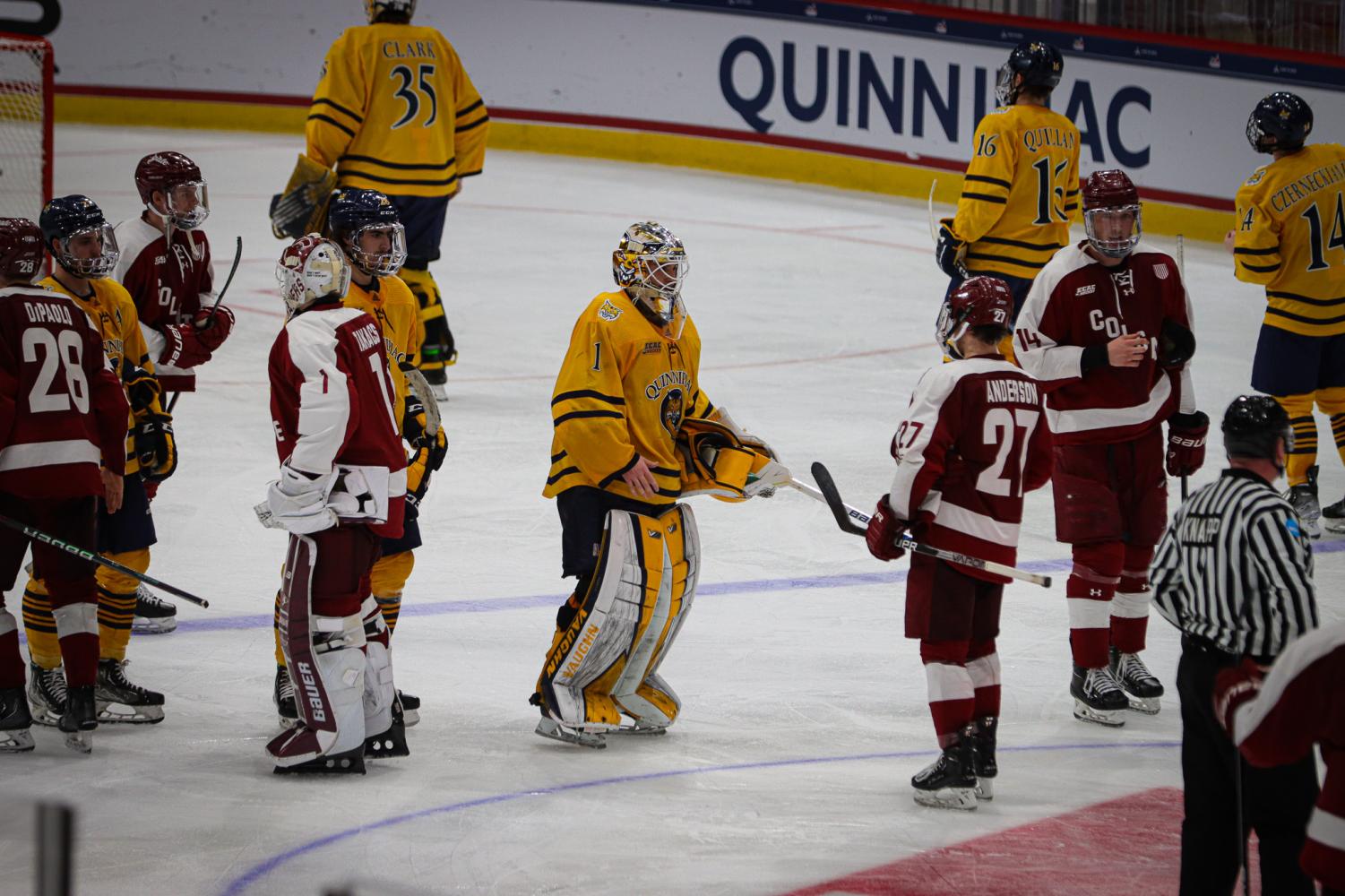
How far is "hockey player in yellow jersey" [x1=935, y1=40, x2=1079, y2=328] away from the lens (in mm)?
7320

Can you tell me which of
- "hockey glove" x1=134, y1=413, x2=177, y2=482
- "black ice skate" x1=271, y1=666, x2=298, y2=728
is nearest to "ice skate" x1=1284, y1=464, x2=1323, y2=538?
"black ice skate" x1=271, y1=666, x2=298, y2=728

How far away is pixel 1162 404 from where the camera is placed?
18.1 ft

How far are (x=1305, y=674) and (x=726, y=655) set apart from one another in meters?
3.07

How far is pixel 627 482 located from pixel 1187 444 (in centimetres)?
176

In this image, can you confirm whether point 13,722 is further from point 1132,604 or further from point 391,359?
point 1132,604

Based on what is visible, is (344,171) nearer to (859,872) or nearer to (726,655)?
(726,655)

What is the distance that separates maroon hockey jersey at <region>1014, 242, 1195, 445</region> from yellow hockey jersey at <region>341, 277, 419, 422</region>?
1866 mm

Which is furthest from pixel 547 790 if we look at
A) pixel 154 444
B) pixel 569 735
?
pixel 154 444

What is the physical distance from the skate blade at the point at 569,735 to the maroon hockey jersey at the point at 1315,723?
2309 millimetres

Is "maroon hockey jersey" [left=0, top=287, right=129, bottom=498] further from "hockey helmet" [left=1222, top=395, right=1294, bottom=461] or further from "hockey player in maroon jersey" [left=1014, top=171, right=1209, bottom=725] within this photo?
"hockey helmet" [left=1222, top=395, right=1294, bottom=461]

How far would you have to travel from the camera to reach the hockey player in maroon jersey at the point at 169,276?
230 inches

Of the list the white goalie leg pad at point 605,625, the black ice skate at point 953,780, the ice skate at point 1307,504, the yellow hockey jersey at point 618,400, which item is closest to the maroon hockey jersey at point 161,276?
the yellow hockey jersey at point 618,400

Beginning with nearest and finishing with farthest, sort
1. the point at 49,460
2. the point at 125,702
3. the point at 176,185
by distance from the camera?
1. the point at 49,460
2. the point at 125,702
3. the point at 176,185

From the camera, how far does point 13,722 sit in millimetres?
4926
